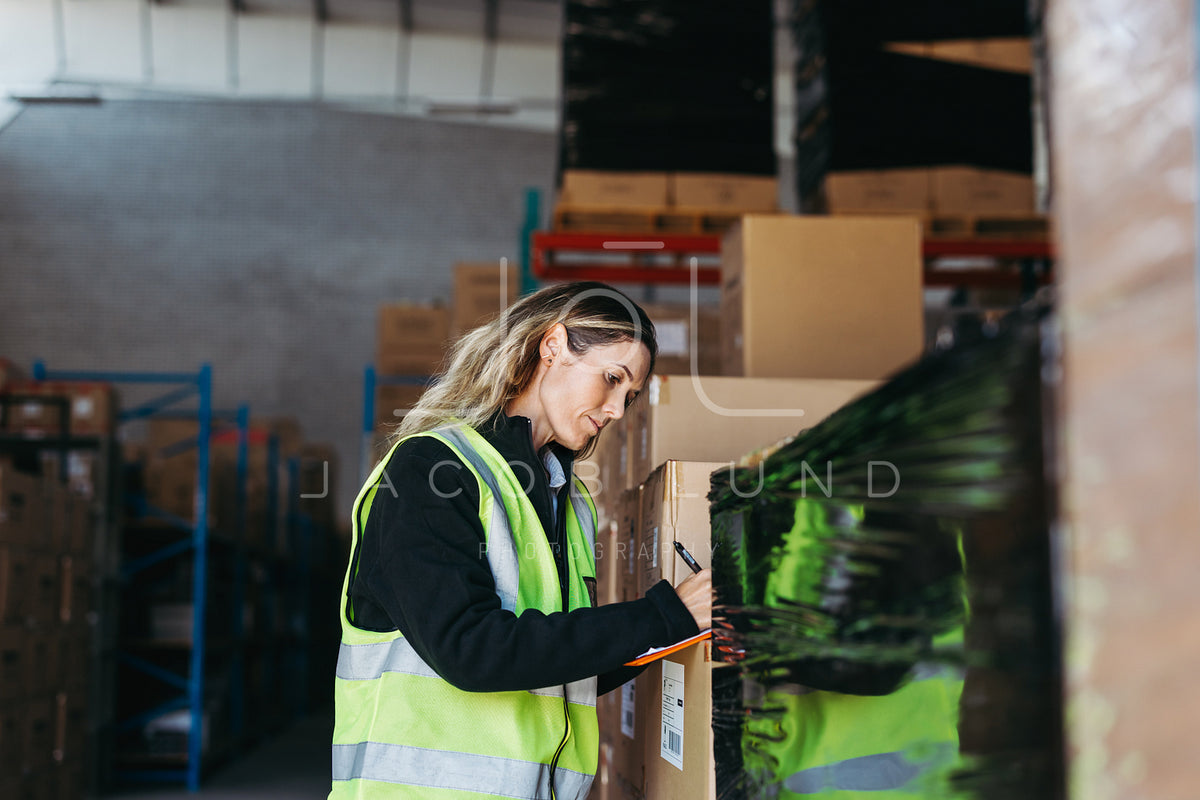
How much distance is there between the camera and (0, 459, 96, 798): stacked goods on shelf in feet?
16.4

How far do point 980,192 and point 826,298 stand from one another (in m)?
1.92

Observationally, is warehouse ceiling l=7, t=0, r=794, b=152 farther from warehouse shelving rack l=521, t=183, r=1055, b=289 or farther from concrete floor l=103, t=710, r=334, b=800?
concrete floor l=103, t=710, r=334, b=800

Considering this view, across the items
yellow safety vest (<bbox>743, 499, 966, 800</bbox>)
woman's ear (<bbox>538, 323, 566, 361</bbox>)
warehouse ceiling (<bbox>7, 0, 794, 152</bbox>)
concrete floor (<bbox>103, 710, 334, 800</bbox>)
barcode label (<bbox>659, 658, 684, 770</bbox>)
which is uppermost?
warehouse ceiling (<bbox>7, 0, 794, 152</bbox>)

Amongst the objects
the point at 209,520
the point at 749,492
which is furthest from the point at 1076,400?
the point at 209,520

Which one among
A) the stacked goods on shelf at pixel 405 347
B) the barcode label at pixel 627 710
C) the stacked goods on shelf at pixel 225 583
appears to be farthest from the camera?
the stacked goods on shelf at pixel 405 347

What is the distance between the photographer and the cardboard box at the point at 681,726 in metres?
1.54

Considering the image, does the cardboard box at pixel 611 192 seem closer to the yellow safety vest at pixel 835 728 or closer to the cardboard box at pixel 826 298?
the cardboard box at pixel 826 298

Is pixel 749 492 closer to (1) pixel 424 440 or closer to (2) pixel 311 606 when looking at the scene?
(1) pixel 424 440

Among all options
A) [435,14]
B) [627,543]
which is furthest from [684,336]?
[435,14]

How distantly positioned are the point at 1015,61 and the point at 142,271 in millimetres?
9789

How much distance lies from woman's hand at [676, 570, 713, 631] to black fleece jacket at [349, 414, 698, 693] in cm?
1

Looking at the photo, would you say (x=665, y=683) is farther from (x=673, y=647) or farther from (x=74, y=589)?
(x=74, y=589)

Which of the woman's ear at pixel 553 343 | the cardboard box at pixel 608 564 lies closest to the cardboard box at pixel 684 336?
the cardboard box at pixel 608 564

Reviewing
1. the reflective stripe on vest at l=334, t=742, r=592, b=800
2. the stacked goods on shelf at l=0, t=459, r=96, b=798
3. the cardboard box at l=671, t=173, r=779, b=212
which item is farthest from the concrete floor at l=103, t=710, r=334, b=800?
the reflective stripe on vest at l=334, t=742, r=592, b=800
